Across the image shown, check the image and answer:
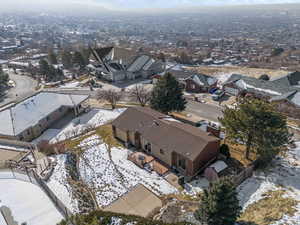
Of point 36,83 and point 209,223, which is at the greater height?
point 209,223

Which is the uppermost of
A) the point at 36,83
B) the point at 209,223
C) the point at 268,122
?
the point at 268,122

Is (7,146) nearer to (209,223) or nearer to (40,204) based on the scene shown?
(40,204)

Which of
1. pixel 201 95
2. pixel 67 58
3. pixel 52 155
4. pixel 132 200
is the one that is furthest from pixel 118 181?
pixel 67 58

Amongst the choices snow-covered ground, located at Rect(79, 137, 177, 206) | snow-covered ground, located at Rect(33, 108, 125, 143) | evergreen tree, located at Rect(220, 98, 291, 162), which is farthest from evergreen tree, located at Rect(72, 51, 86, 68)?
evergreen tree, located at Rect(220, 98, 291, 162)

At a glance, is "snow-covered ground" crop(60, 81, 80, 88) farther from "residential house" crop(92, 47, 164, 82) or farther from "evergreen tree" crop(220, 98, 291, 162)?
"evergreen tree" crop(220, 98, 291, 162)

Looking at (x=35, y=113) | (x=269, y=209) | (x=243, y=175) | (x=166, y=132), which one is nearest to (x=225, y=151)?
(x=243, y=175)
